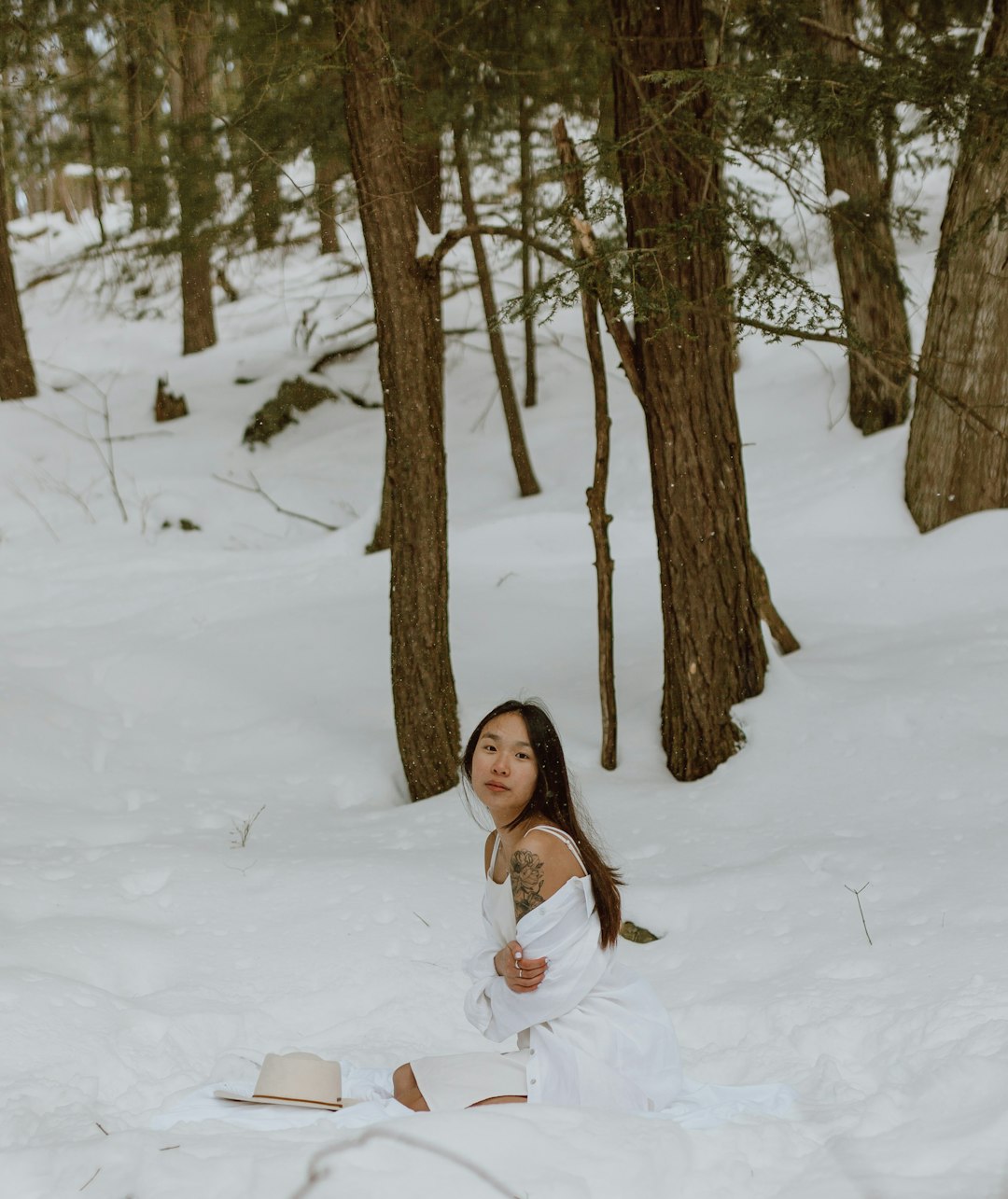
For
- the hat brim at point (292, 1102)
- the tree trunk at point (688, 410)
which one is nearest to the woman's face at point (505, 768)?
the hat brim at point (292, 1102)

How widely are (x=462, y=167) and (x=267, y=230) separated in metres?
1.72

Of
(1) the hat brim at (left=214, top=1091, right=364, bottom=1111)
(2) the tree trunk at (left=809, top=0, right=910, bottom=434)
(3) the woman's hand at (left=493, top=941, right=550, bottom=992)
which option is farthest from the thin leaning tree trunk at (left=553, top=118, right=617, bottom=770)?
(2) the tree trunk at (left=809, top=0, right=910, bottom=434)

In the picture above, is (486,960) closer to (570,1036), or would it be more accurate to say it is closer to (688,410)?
(570,1036)

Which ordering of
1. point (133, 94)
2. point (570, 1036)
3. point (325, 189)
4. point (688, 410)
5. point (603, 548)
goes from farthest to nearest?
1. point (133, 94)
2. point (325, 189)
3. point (603, 548)
4. point (688, 410)
5. point (570, 1036)

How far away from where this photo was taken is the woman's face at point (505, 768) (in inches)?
117

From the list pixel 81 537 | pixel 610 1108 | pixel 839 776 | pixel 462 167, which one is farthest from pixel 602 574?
pixel 81 537

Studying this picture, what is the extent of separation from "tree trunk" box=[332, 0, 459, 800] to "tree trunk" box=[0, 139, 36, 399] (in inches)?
373

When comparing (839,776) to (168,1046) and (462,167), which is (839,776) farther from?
(462,167)

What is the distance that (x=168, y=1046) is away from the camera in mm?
3611

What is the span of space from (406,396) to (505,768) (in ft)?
10.4

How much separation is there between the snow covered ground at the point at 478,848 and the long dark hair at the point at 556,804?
502 mm

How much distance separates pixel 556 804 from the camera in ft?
9.89

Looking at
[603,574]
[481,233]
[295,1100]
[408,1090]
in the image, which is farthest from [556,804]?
[481,233]

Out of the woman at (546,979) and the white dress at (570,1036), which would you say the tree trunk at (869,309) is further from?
the white dress at (570,1036)
